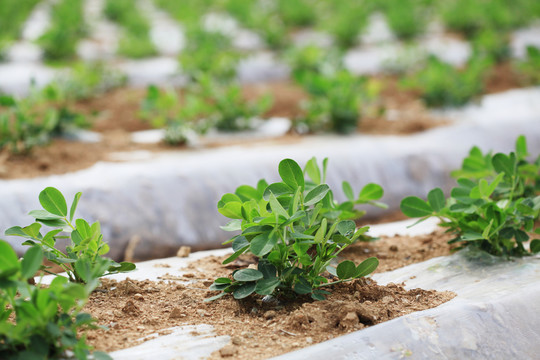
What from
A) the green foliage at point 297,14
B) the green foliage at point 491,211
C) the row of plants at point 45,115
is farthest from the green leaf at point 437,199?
the green foliage at point 297,14

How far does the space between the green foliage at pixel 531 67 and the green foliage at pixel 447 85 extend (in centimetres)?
45

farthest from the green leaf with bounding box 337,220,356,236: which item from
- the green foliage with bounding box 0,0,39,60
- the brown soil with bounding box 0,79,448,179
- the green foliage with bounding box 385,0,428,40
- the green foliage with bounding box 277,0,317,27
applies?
the green foliage with bounding box 277,0,317,27

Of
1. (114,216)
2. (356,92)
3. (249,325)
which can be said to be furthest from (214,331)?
(356,92)

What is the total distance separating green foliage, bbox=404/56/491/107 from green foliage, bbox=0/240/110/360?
14.3 feet

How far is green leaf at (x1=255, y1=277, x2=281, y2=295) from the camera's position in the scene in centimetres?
155

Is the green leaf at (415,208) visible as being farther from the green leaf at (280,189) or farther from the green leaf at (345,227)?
the green leaf at (280,189)

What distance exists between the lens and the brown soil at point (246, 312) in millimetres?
1431

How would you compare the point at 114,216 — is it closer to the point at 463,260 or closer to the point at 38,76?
the point at 463,260

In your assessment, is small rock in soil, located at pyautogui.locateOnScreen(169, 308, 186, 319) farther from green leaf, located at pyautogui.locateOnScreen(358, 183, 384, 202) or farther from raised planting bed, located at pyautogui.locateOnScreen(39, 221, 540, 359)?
green leaf, located at pyautogui.locateOnScreen(358, 183, 384, 202)

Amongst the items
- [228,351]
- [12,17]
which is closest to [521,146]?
[228,351]

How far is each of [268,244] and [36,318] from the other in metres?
0.60

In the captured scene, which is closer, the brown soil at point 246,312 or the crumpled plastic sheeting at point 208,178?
the brown soil at point 246,312

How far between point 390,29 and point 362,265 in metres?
6.97

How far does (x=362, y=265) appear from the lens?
162cm
